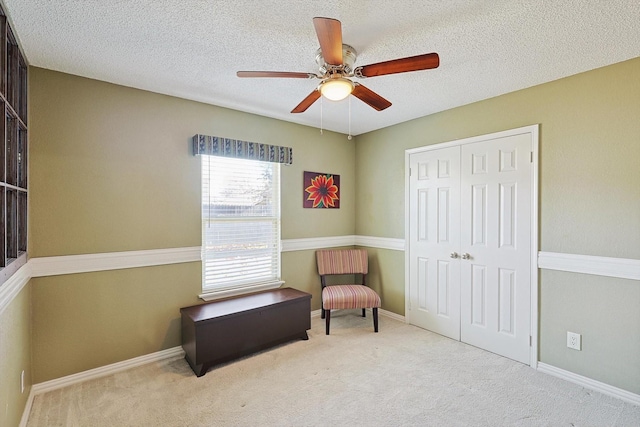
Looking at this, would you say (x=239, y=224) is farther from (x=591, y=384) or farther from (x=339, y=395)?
(x=591, y=384)

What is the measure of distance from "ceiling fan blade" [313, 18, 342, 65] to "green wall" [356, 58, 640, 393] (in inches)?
81.5

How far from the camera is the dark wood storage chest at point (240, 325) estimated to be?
264 centimetres

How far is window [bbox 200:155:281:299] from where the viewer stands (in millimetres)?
3229

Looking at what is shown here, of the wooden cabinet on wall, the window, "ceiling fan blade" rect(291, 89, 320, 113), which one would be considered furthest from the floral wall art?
the wooden cabinet on wall

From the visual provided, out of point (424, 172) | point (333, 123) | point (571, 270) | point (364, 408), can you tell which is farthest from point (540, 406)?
point (333, 123)

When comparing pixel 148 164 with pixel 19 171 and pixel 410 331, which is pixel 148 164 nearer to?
pixel 19 171

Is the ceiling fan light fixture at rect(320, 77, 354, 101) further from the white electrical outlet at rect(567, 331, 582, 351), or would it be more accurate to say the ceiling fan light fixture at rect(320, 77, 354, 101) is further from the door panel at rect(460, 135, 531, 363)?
the white electrical outlet at rect(567, 331, 582, 351)

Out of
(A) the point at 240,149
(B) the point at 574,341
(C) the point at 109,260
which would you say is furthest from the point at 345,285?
(C) the point at 109,260

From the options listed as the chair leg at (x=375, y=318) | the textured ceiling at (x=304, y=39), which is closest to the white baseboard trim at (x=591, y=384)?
the chair leg at (x=375, y=318)

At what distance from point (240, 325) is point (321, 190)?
1998mm

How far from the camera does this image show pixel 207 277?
127 inches

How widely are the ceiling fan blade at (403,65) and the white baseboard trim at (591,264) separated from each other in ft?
6.62

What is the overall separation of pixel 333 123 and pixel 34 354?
3.57 metres

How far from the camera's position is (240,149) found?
3.29 meters
